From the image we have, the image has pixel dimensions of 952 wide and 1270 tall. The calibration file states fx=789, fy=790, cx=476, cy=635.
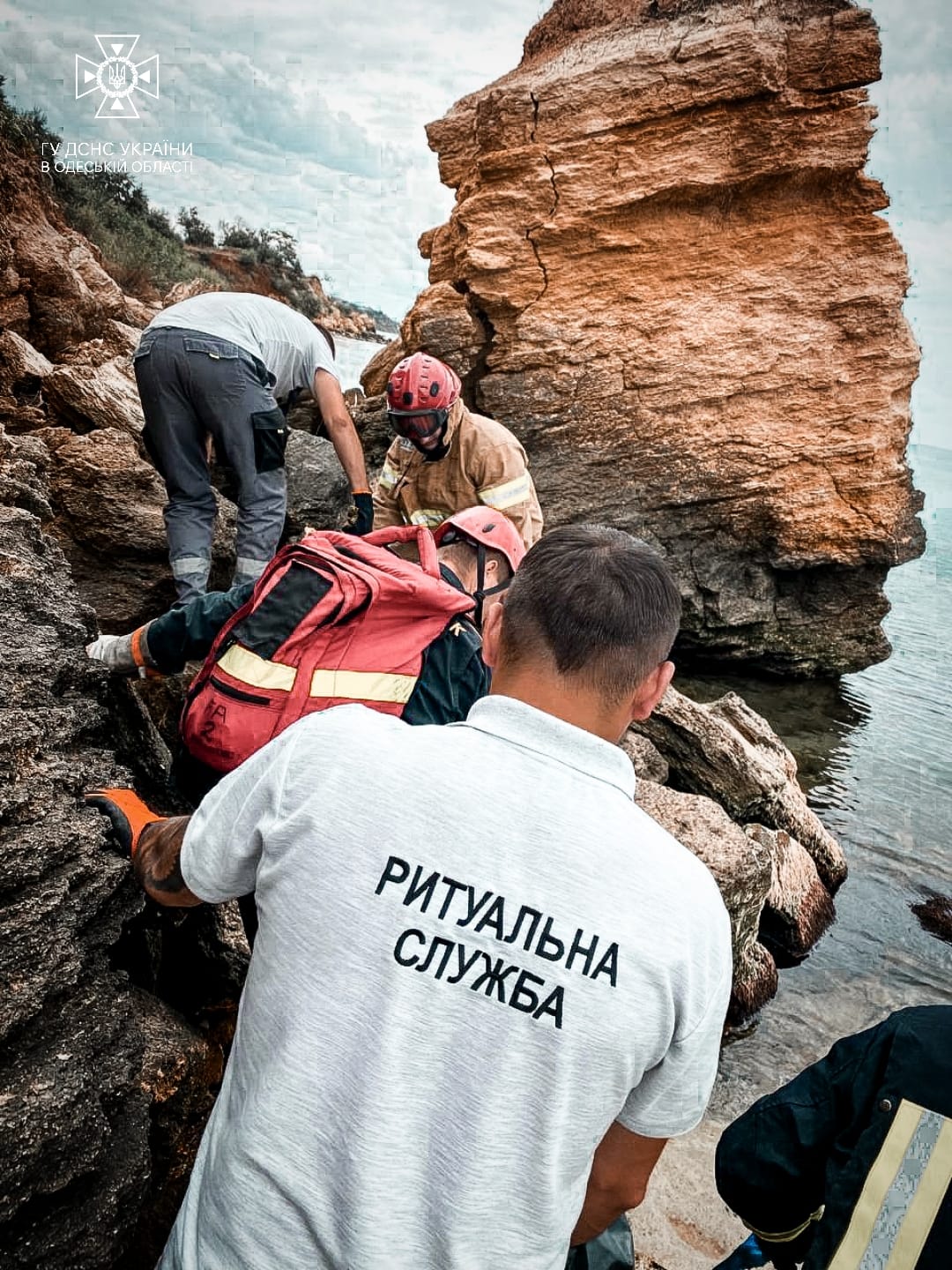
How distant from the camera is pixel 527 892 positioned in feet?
4.03

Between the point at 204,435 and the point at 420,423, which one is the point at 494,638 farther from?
the point at 420,423

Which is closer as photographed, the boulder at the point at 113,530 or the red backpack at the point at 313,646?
the red backpack at the point at 313,646

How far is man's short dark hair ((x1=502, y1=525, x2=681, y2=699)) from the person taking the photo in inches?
59.4

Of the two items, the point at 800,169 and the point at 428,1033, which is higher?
the point at 800,169

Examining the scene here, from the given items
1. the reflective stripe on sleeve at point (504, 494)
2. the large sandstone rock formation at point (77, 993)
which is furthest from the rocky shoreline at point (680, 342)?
the large sandstone rock formation at point (77, 993)

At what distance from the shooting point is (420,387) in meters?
5.61

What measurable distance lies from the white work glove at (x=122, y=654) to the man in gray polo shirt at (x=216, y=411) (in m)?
1.23

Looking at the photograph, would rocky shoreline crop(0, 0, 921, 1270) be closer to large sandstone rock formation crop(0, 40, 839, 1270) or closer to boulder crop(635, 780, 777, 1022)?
large sandstone rock formation crop(0, 40, 839, 1270)

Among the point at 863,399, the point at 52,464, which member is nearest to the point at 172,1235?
the point at 52,464

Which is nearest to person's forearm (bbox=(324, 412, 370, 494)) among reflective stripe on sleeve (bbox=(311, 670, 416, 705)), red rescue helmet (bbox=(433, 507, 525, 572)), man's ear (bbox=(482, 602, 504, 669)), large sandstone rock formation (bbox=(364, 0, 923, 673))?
red rescue helmet (bbox=(433, 507, 525, 572))

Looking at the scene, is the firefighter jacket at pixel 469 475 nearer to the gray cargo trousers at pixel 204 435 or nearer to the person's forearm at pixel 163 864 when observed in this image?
the gray cargo trousers at pixel 204 435

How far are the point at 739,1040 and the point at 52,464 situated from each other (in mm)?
5618

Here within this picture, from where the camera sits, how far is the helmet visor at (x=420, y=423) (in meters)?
5.68

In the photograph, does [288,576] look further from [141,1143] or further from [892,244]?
[892,244]
